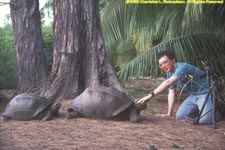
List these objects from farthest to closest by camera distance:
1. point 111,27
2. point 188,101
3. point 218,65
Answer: point 111,27 → point 218,65 → point 188,101

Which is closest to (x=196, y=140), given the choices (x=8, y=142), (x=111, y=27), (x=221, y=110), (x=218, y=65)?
(x=221, y=110)

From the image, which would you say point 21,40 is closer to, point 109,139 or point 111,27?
point 111,27

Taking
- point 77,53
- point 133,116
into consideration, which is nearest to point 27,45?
point 77,53

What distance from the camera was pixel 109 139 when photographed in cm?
492

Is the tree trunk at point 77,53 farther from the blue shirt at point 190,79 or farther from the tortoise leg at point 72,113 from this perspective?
the blue shirt at point 190,79

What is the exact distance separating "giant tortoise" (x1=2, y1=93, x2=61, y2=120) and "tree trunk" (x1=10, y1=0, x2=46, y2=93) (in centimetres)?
287

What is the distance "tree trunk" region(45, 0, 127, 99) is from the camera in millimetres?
7668

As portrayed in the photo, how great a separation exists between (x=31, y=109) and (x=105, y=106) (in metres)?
1.02

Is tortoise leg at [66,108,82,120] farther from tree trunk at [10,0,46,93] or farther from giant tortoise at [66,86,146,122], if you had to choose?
tree trunk at [10,0,46,93]

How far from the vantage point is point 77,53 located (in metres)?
7.72

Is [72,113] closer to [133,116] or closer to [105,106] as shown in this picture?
[105,106]

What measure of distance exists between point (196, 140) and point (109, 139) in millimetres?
976

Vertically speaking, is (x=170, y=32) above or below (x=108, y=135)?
above

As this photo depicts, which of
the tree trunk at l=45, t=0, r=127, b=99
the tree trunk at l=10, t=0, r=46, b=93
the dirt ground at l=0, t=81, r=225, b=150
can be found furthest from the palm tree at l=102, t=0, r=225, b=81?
the dirt ground at l=0, t=81, r=225, b=150
